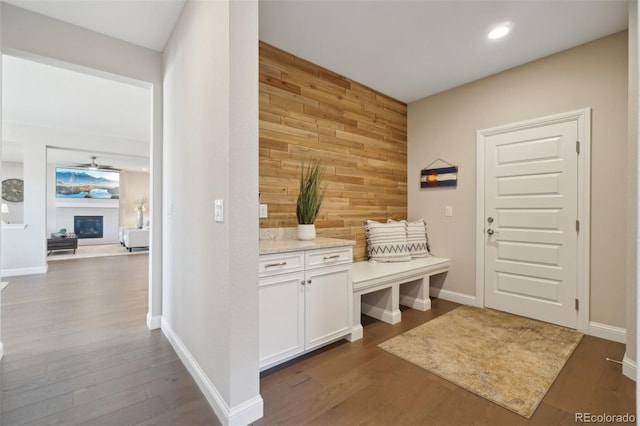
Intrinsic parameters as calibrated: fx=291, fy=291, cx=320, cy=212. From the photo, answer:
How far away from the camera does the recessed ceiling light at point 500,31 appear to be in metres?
2.38

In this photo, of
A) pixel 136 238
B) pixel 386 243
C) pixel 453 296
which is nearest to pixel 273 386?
pixel 386 243

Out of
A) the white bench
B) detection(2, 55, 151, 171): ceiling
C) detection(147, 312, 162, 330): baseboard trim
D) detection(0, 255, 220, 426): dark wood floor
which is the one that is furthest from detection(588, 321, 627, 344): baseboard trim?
detection(2, 55, 151, 171): ceiling

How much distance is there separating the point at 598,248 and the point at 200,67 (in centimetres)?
353

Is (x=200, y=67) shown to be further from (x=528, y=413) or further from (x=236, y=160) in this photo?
(x=528, y=413)

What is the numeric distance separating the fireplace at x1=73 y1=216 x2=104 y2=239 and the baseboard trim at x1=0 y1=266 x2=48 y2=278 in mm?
5476

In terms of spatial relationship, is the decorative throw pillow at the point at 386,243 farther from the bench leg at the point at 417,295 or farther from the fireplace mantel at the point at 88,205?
the fireplace mantel at the point at 88,205

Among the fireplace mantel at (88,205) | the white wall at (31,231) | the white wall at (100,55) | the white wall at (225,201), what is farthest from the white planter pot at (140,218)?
the white wall at (225,201)

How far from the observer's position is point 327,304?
2.29 meters

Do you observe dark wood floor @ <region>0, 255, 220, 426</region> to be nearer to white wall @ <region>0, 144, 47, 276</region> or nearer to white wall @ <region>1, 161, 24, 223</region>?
white wall @ <region>0, 144, 47, 276</region>

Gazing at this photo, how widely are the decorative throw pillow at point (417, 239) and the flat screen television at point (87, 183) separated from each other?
34.3 feet

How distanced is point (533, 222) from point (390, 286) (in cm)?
160

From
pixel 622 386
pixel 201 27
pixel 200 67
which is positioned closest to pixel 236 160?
pixel 200 67

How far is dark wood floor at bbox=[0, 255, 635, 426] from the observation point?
158 cm

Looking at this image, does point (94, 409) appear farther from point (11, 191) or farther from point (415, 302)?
point (11, 191)
